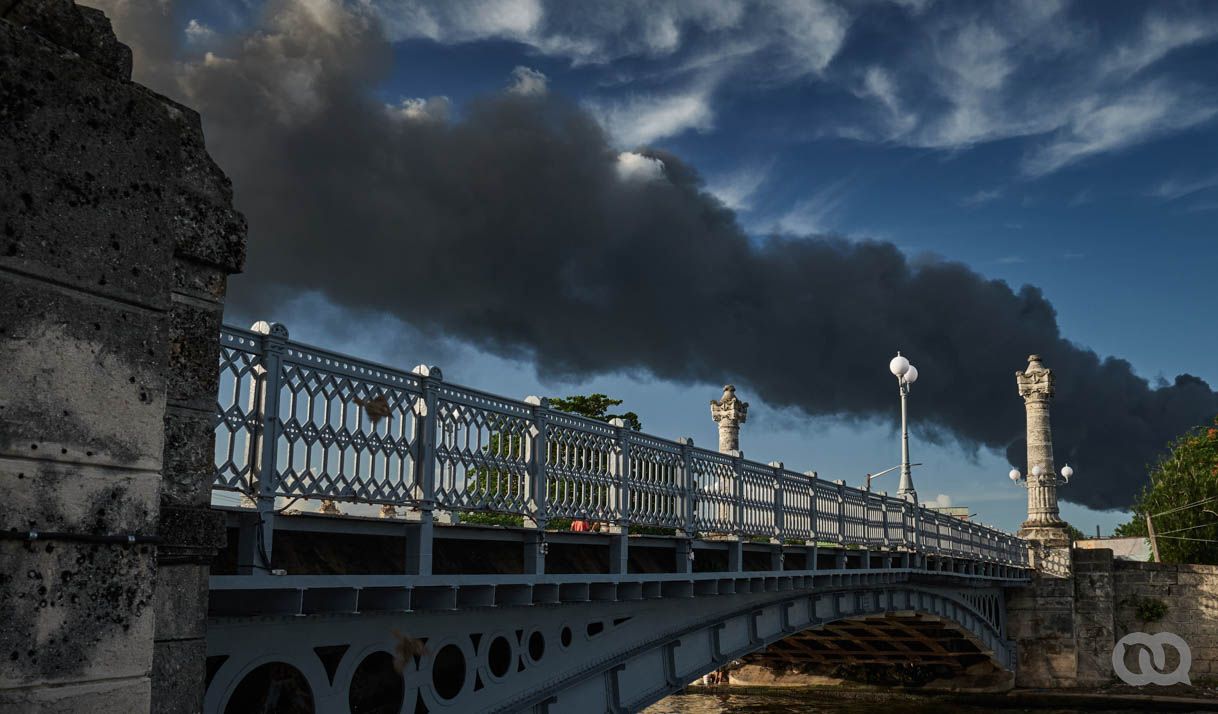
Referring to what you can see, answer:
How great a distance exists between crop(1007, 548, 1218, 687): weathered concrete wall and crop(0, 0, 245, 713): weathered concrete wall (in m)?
39.2

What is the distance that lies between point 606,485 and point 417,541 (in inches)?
139

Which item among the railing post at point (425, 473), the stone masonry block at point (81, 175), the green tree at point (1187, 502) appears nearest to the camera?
the stone masonry block at point (81, 175)

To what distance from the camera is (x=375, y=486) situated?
8.19 metres

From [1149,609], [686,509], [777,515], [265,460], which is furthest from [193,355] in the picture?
[1149,609]

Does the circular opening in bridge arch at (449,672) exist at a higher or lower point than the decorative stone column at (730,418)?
lower

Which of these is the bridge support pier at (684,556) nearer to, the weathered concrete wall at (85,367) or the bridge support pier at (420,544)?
the bridge support pier at (420,544)

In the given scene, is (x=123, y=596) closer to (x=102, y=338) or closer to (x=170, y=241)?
(x=102, y=338)

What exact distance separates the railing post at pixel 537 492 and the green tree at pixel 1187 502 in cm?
4680

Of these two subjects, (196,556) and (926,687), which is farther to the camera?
(926,687)

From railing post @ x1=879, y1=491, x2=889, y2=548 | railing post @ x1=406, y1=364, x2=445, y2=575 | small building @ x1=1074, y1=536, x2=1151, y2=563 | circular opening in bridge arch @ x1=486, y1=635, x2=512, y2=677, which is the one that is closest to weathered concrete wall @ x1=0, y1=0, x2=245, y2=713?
railing post @ x1=406, y1=364, x2=445, y2=575

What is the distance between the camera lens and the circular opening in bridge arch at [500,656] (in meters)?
11.0

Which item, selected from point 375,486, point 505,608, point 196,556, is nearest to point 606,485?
point 505,608

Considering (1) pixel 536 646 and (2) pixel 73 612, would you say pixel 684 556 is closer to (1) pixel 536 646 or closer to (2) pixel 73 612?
(1) pixel 536 646

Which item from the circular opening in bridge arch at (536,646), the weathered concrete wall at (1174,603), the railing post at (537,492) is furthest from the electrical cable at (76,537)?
the weathered concrete wall at (1174,603)
